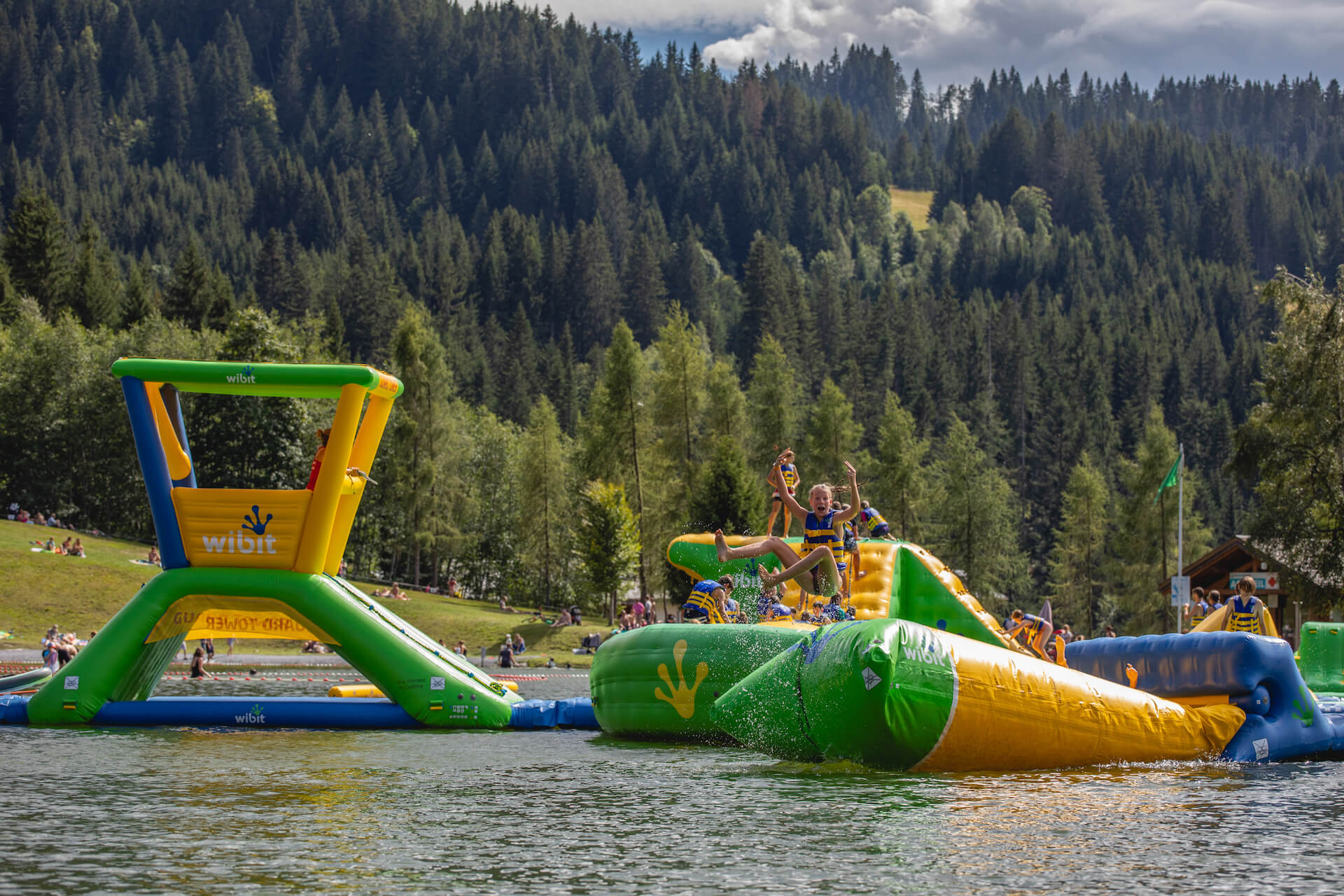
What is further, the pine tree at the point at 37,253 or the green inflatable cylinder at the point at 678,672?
the pine tree at the point at 37,253

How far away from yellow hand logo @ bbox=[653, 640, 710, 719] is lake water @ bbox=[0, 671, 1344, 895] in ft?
4.73

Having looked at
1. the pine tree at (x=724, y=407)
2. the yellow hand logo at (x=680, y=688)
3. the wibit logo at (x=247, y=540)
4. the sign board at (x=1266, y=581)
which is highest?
the pine tree at (x=724, y=407)

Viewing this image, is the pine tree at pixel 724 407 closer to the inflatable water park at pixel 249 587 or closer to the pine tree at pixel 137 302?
the inflatable water park at pixel 249 587

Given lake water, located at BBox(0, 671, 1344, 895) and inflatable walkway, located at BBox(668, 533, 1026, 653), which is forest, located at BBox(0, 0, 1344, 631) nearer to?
inflatable walkway, located at BBox(668, 533, 1026, 653)

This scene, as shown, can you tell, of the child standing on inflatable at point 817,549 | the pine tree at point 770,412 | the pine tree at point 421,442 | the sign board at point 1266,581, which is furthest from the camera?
the pine tree at point 421,442

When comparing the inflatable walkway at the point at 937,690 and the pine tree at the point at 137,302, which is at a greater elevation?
the pine tree at the point at 137,302

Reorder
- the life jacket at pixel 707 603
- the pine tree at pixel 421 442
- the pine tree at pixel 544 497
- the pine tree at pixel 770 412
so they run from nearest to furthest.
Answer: the life jacket at pixel 707 603
the pine tree at pixel 770 412
the pine tree at pixel 421 442
the pine tree at pixel 544 497

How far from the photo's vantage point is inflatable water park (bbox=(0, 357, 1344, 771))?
45.5ft

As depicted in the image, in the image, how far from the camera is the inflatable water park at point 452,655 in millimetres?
13883

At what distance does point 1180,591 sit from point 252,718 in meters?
28.6

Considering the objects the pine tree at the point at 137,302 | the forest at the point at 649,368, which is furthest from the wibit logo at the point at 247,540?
the pine tree at the point at 137,302

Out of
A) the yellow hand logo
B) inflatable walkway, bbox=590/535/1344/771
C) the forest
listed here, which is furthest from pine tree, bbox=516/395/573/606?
the yellow hand logo

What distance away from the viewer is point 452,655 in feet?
60.2

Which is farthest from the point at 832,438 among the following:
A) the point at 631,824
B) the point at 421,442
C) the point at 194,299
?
the point at 631,824
